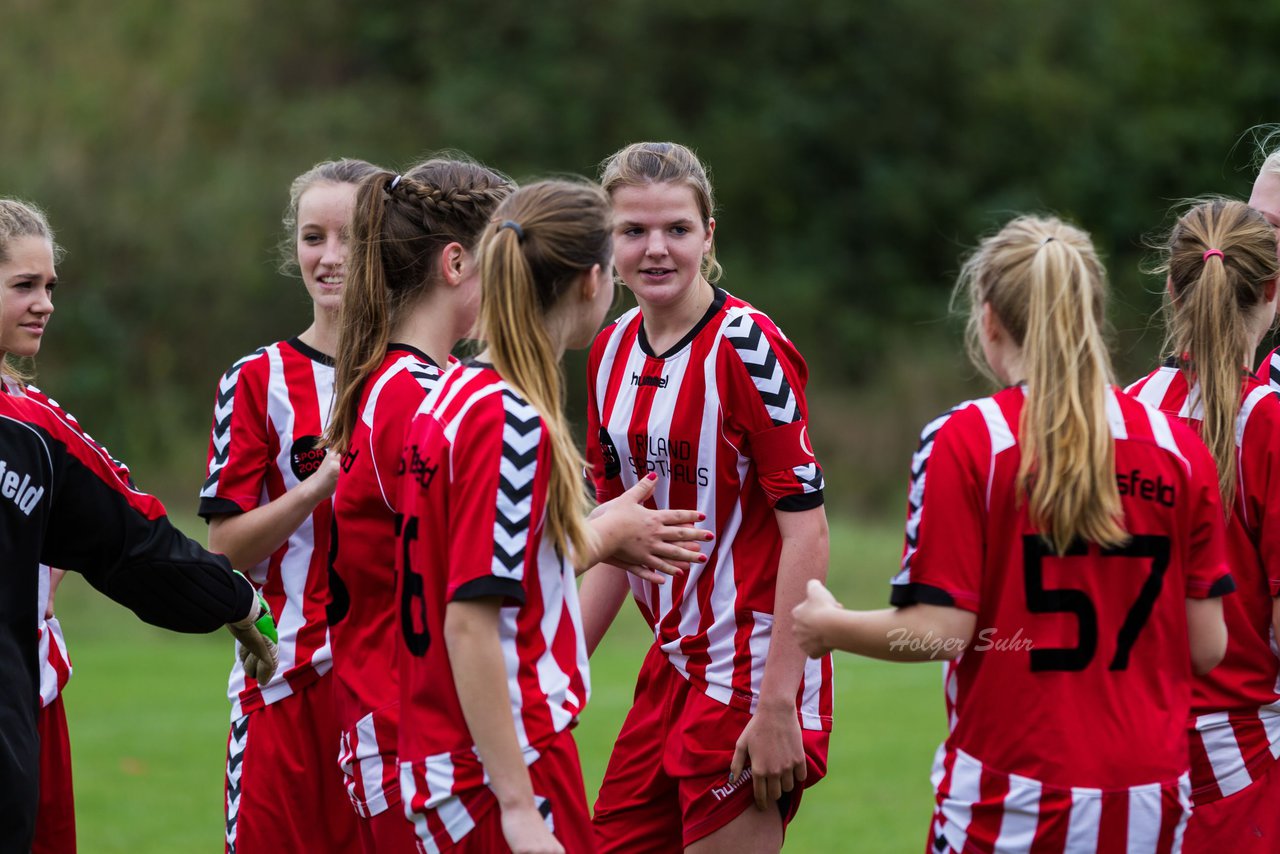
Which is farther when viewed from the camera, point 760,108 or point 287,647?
point 760,108

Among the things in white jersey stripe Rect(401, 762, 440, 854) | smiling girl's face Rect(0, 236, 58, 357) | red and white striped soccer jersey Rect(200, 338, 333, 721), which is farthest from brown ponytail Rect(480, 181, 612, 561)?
smiling girl's face Rect(0, 236, 58, 357)

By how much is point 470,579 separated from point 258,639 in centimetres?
102

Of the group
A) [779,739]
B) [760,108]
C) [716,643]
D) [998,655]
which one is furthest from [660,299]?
[760,108]

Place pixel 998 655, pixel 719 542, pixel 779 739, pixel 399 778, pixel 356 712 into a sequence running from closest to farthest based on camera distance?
1. pixel 998 655
2. pixel 399 778
3. pixel 356 712
4. pixel 779 739
5. pixel 719 542

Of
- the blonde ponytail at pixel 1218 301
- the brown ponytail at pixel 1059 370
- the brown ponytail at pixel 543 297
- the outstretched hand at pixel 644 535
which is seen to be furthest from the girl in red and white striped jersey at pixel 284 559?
the blonde ponytail at pixel 1218 301

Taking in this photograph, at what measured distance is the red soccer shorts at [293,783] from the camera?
147 inches

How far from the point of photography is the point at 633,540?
124 inches

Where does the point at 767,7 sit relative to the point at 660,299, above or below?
above

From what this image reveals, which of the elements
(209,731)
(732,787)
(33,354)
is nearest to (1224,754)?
(732,787)

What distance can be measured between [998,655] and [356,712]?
140 centimetres

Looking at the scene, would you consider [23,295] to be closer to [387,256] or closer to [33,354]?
[33,354]

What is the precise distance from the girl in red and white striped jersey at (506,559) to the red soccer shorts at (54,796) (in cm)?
141

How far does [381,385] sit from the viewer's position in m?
3.23

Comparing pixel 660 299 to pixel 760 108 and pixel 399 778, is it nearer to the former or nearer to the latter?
pixel 399 778
